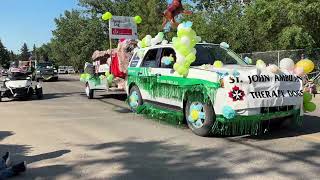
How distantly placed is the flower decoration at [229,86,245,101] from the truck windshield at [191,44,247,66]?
1.77m

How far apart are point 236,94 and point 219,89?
13.1 inches

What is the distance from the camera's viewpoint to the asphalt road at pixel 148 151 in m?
7.00

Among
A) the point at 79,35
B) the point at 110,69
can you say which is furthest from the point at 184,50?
the point at 79,35

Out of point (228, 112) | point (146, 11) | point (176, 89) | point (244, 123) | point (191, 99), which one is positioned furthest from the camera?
point (146, 11)

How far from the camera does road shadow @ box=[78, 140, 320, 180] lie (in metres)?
6.89

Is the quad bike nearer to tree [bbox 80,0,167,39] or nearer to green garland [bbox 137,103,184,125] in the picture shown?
green garland [bbox 137,103,184,125]

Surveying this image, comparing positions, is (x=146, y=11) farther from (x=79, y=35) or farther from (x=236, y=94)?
(x=236, y=94)

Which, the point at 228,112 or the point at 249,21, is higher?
the point at 249,21

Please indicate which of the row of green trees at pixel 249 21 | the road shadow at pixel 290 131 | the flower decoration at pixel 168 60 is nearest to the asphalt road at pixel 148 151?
the road shadow at pixel 290 131

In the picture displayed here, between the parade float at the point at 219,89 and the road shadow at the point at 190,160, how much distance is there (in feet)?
2.04

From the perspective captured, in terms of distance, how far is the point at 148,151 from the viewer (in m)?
8.54

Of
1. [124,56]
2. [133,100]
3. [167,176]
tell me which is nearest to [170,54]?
[133,100]

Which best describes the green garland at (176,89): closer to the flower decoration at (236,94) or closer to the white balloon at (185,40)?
the flower decoration at (236,94)

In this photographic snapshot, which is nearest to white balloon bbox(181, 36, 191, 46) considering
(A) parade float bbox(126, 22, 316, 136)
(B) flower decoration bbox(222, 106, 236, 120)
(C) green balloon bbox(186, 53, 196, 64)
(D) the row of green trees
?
(A) parade float bbox(126, 22, 316, 136)
